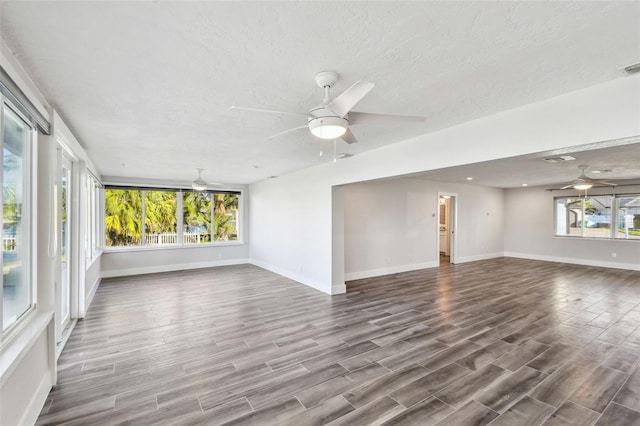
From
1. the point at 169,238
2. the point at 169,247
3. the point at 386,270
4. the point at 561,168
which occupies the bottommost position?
the point at 386,270

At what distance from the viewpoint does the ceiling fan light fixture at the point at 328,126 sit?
2.01m

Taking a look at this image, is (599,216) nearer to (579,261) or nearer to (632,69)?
(579,261)

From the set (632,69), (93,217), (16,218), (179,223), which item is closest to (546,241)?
(632,69)

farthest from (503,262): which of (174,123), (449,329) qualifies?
(174,123)

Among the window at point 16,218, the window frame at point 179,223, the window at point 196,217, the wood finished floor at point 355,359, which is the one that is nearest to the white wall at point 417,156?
the window frame at point 179,223

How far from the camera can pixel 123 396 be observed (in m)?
2.41

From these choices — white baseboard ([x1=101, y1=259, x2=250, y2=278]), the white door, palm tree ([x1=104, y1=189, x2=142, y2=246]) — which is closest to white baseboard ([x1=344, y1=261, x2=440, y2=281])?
white baseboard ([x1=101, y1=259, x2=250, y2=278])

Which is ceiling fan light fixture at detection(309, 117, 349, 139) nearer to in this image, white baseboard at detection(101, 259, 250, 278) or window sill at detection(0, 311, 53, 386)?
window sill at detection(0, 311, 53, 386)

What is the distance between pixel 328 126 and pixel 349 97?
25 centimetres

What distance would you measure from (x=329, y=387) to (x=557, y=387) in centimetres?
200

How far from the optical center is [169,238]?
8086 mm

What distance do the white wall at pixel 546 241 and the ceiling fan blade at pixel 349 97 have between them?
1006cm

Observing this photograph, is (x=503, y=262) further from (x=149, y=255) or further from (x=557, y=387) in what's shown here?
(x=149, y=255)

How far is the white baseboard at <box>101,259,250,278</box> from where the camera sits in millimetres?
7207
